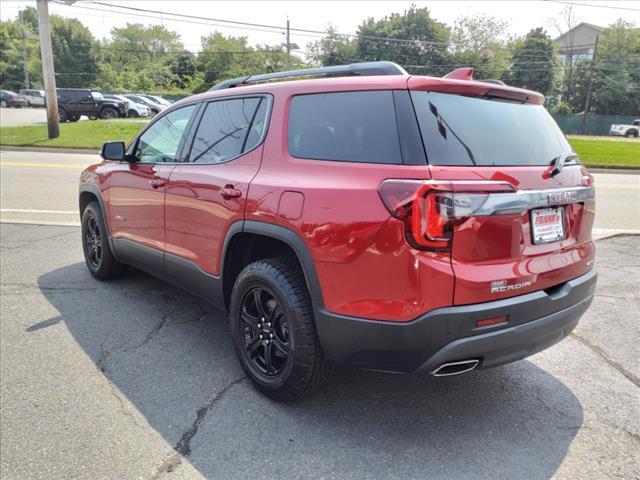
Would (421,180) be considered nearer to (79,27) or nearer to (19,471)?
(19,471)

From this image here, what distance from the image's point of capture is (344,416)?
2775mm

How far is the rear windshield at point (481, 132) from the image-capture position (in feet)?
7.68

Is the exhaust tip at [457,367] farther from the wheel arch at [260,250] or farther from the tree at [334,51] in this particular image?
the tree at [334,51]

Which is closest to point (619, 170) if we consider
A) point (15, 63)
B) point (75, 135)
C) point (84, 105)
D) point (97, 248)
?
point (97, 248)

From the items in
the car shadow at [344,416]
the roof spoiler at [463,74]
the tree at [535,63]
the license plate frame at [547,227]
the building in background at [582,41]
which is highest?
the building in background at [582,41]

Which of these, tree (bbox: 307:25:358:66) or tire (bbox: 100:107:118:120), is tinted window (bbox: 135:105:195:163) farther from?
tree (bbox: 307:25:358:66)

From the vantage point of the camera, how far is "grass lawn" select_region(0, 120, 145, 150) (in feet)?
61.5

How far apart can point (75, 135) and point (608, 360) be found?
841 inches

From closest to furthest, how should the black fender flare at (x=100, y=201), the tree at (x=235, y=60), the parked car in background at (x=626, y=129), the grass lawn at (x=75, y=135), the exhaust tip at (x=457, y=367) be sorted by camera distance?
the exhaust tip at (x=457, y=367), the black fender flare at (x=100, y=201), the grass lawn at (x=75, y=135), the parked car in background at (x=626, y=129), the tree at (x=235, y=60)

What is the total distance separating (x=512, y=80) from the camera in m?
60.6

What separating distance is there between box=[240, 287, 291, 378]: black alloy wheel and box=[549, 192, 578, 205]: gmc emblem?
4.97 ft

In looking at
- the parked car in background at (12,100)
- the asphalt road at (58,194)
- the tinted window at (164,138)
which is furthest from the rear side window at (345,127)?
the parked car in background at (12,100)

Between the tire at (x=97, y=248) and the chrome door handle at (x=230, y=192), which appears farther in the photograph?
the tire at (x=97, y=248)

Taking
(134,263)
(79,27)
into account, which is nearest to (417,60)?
(79,27)
